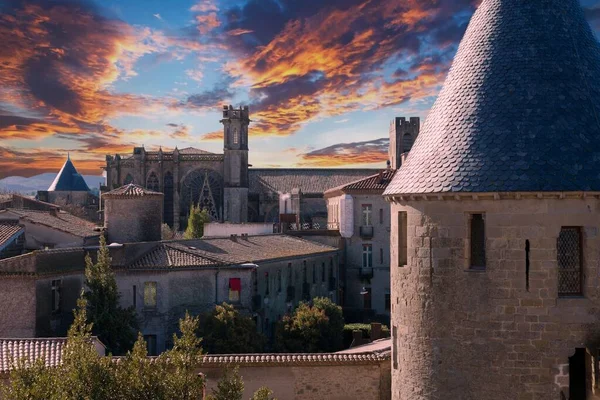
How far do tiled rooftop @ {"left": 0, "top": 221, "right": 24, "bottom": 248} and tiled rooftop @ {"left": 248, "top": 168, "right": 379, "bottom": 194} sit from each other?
44.8m

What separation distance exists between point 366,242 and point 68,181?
5240cm

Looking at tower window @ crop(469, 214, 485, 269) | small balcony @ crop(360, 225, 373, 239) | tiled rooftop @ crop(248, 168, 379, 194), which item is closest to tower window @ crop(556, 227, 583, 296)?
tower window @ crop(469, 214, 485, 269)

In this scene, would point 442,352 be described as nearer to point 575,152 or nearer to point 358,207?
point 575,152

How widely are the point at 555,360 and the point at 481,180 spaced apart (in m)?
3.38

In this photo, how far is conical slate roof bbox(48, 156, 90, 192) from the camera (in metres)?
89.6

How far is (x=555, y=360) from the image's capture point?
1237 cm

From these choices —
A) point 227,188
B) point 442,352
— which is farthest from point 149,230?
point 227,188

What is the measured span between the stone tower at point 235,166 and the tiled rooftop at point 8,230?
4363 centimetres

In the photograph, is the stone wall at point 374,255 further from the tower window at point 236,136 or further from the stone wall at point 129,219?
the tower window at point 236,136

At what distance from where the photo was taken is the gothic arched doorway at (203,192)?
79.2m

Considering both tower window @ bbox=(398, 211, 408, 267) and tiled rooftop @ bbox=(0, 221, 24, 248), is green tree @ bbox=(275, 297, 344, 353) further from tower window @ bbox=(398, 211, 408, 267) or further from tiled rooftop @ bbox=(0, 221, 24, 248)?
tower window @ bbox=(398, 211, 408, 267)

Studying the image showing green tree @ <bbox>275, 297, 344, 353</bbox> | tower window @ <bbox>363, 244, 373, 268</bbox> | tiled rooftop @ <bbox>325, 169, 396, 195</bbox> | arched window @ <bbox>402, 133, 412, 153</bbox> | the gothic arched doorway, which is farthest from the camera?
the gothic arched doorway

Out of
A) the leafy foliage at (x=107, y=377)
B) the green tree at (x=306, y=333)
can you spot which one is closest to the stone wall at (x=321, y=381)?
the leafy foliage at (x=107, y=377)

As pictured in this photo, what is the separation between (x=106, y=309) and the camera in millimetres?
28016
